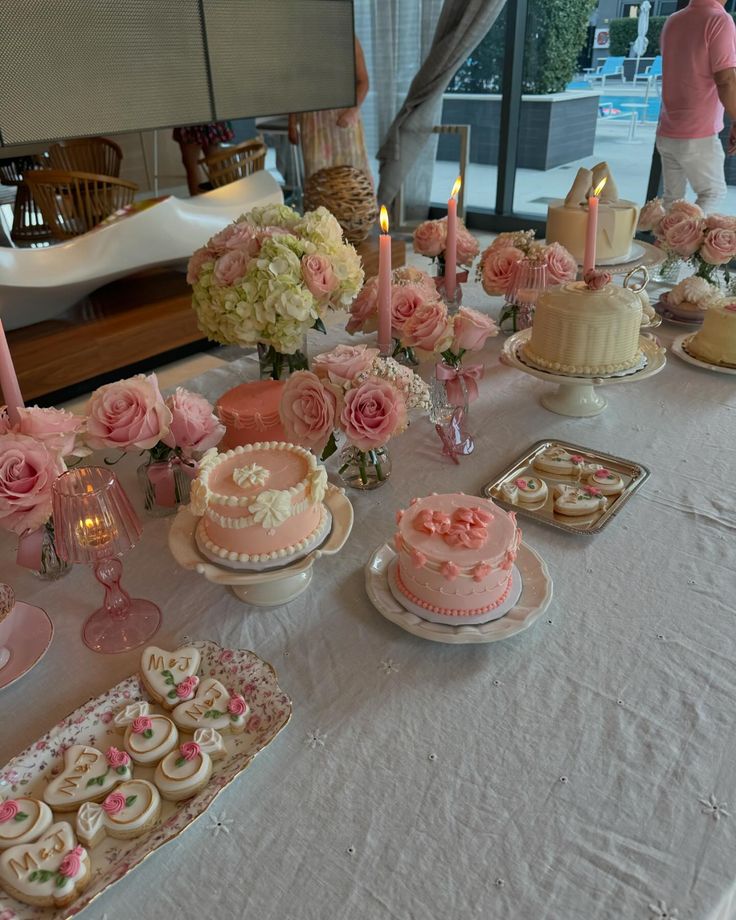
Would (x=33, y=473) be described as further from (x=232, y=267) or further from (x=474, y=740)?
(x=474, y=740)

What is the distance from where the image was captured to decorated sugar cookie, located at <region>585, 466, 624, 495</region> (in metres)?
0.94

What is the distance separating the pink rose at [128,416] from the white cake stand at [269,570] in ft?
0.37

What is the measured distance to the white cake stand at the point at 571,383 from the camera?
108 centimetres

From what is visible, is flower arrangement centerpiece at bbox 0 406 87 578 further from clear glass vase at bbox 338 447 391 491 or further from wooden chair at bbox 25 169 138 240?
wooden chair at bbox 25 169 138 240

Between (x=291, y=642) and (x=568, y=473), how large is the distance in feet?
1.57

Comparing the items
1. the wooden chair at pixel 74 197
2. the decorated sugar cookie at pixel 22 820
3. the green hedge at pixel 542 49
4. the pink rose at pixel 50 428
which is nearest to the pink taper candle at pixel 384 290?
the pink rose at pixel 50 428

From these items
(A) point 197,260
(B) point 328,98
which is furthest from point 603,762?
(B) point 328,98

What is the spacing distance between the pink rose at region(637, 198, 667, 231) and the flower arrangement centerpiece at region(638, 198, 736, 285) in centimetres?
11

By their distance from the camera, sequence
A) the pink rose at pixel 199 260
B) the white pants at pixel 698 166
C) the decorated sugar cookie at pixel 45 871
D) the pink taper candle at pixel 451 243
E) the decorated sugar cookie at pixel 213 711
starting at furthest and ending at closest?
1. the white pants at pixel 698 166
2. the pink taper candle at pixel 451 243
3. the pink rose at pixel 199 260
4. the decorated sugar cookie at pixel 213 711
5. the decorated sugar cookie at pixel 45 871

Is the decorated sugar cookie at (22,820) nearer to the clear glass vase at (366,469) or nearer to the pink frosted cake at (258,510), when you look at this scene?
the pink frosted cake at (258,510)

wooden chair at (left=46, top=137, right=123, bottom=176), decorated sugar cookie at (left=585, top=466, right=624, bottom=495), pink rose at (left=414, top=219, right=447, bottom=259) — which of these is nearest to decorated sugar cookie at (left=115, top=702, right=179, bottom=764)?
decorated sugar cookie at (left=585, top=466, right=624, bottom=495)

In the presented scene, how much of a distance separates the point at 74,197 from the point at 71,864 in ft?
8.35

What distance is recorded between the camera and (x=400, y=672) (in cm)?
68

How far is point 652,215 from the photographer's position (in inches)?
65.8
